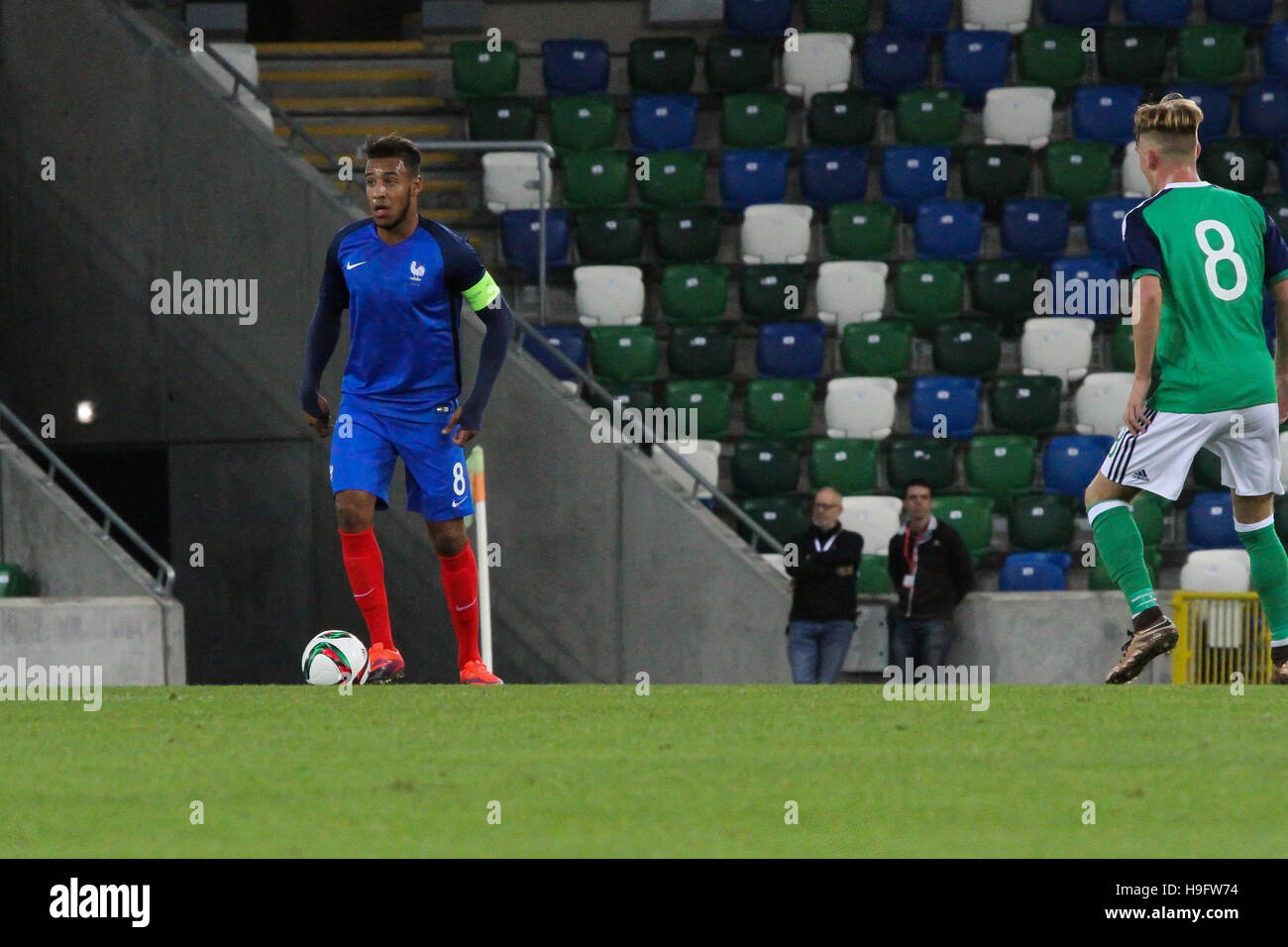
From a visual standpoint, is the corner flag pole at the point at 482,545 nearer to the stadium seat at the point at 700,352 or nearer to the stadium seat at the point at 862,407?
the stadium seat at the point at 700,352

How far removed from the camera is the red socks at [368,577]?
814 cm

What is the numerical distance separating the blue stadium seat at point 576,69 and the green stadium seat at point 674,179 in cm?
117

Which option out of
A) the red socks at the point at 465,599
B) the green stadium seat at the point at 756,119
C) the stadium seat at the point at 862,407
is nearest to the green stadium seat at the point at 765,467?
the stadium seat at the point at 862,407

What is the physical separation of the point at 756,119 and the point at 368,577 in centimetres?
887

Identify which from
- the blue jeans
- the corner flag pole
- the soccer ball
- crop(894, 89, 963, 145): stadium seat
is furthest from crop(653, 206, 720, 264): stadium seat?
the soccer ball

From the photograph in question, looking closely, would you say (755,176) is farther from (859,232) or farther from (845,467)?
(845,467)

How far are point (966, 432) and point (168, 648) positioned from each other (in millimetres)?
5751

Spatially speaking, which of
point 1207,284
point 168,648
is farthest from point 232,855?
point 168,648

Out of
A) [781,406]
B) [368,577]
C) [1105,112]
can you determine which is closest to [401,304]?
[368,577]

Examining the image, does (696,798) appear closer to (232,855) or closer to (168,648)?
(232,855)

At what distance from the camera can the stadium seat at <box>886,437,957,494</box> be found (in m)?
14.2

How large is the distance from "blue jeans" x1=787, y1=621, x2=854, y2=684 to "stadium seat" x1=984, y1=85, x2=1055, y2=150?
5.11 m

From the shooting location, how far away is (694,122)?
16.4 metres

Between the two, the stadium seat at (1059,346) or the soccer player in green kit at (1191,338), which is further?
the stadium seat at (1059,346)
